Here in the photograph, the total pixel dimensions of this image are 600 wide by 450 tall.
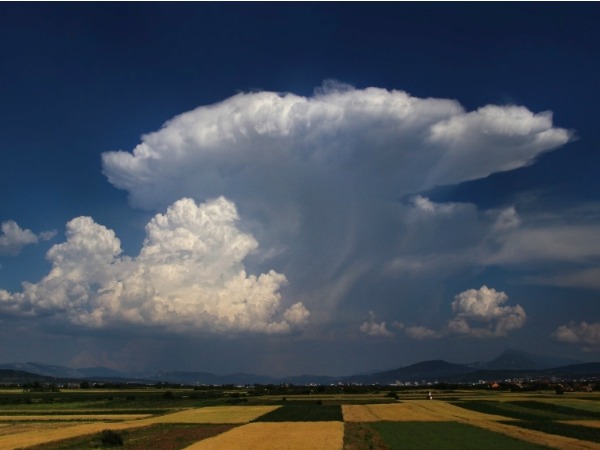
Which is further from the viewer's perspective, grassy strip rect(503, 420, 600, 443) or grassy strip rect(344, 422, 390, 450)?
grassy strip rect(503, 420, 600, 443)

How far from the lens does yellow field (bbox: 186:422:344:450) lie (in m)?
44.4

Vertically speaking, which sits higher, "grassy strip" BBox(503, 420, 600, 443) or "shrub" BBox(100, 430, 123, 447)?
"shrub" BBox(100, 430, 123, 447)

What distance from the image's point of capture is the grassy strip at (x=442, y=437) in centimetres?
4306

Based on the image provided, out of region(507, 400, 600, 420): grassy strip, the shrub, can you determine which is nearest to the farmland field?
region(507, 400, 600, 420): grassy strip

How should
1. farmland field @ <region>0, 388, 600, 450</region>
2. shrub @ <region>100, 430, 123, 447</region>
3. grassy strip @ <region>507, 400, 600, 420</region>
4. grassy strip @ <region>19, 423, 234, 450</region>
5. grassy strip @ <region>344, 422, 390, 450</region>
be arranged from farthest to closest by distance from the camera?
grassy strip @ <region>507, 400, 600, 420</region>
shrub @ <region>100, 430, 123, 447</region>
grassy strip @ <region>19, 423, 234, 450</region>
farmland field @ <region>0, 388, 600, 450</region>
grassy strip @ <region>344, 422, 390, 450</region>

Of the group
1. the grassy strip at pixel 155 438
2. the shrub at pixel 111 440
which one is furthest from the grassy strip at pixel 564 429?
the shrub at pixel 111 440

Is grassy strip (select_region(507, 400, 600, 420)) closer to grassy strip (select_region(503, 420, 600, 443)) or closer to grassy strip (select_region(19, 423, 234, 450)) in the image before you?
grassy strip (select_region(503, 420, 600, 443))

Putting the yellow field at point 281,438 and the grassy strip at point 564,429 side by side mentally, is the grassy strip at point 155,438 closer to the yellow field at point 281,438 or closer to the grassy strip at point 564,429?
the yellow field at point 281,438

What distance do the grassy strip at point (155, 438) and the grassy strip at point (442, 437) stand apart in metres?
17.9

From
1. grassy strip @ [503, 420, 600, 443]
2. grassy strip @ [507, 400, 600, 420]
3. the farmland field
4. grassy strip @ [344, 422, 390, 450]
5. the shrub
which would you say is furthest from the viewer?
Result: grassy strip @ [507, 400, 600, 420]

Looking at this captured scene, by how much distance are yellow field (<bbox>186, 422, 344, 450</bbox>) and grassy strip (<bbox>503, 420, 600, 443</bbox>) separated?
20715mm

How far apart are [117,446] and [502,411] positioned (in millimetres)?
59886

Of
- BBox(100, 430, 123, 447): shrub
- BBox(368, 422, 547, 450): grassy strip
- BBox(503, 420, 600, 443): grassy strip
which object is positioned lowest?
Result: BBox(503, 420, 600, 443): grassy strip

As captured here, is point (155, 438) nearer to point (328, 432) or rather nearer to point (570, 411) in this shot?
point (328, 432)
